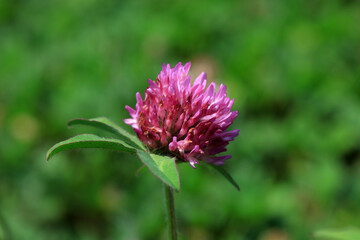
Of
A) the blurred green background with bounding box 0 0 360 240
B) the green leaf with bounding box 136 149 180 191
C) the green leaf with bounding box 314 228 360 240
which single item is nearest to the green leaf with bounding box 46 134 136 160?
the green leaf with bounding box 136 149 180 191

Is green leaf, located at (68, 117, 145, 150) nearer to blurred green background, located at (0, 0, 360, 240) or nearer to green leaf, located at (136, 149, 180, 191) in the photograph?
green leaf, located at (136, 149, 180, 191)

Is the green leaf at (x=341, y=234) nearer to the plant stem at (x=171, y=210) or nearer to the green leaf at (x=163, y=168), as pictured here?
the plant stem at (x=171, y=210)

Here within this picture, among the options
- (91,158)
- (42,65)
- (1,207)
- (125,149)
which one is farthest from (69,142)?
(42,65)

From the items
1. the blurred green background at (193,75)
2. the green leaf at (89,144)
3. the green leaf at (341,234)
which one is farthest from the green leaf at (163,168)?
the blurred green background at (193,75)

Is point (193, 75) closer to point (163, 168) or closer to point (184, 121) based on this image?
point (184, 121)

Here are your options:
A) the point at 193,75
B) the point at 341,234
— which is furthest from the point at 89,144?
the point at 193,75

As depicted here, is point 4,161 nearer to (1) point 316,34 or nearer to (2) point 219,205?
(2) point 219,205
